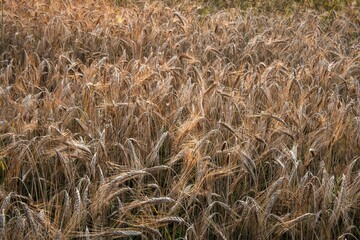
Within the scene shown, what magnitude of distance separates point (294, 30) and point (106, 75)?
2.57 metres

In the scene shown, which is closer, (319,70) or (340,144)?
(340,144)

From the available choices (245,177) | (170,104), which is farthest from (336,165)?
(170,104)

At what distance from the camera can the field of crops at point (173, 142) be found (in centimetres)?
204

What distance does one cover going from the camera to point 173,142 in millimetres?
2674

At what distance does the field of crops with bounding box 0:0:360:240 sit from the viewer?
6.70 feet

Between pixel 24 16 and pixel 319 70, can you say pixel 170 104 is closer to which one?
pixel 319 70

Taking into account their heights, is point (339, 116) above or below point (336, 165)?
above

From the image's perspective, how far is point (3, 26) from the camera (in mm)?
4672

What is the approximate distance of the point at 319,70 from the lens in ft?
12.8

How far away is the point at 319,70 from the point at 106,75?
5.12 feet

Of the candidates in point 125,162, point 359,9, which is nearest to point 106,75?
point 125,162

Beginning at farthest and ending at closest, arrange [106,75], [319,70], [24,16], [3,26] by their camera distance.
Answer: [24,16] → [3,26] → [319,70] → [106,75]

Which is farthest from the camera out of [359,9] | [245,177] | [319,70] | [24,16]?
[359,9]

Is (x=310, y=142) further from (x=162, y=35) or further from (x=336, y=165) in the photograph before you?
(x=162, y=35)
